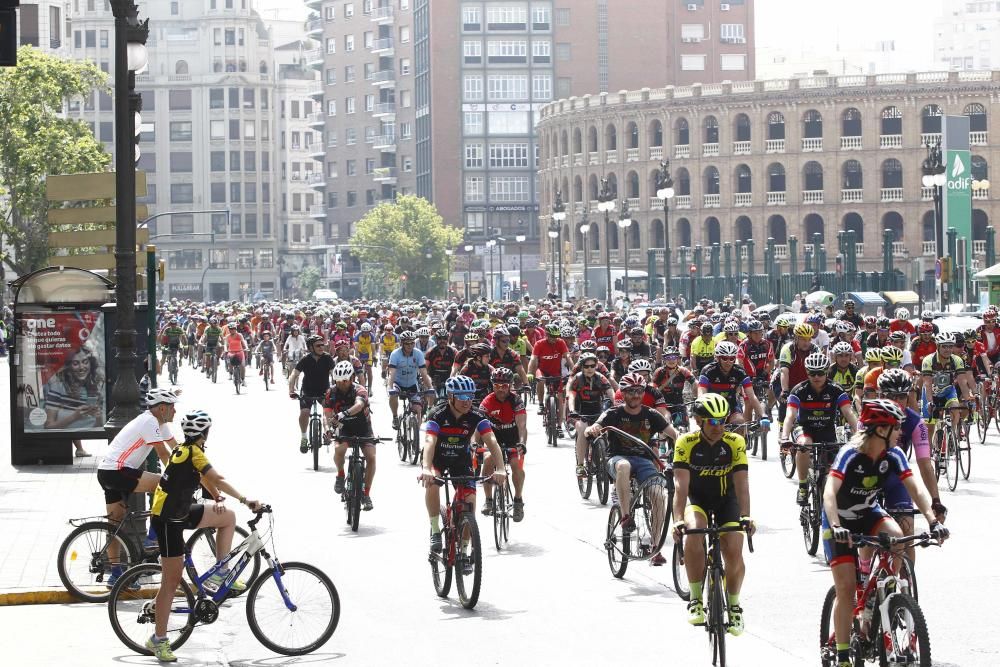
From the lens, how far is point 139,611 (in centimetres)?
1026

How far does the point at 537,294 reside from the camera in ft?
391

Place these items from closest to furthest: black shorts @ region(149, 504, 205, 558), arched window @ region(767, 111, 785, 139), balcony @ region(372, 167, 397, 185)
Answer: black shorts @ region(149, 504, 205, 558) < arched window @ region(767, 111, 785, 139) < balcony @ region(372, 167, 397, 185)

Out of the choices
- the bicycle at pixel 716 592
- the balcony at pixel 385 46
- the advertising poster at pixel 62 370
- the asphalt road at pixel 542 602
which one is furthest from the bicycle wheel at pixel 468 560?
the balcony at pixel 385 46

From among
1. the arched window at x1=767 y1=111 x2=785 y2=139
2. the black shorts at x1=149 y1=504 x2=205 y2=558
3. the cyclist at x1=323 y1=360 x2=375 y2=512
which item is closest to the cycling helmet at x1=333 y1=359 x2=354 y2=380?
the cyclist at x1=323 y1=360 x2=375 y2=512

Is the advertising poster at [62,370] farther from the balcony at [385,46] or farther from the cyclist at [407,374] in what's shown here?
the balcony at [385,46]

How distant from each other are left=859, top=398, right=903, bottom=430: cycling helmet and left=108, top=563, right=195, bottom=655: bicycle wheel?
13.6 feet

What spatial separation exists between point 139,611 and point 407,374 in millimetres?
12147

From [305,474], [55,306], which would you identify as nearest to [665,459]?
[305,474]

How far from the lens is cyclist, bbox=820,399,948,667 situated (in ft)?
28.2

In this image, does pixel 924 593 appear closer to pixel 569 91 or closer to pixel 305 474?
pixel 305 474

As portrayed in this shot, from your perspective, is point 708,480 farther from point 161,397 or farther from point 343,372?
point 343,372

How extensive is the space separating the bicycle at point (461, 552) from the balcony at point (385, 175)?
129 metres

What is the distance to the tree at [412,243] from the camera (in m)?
116

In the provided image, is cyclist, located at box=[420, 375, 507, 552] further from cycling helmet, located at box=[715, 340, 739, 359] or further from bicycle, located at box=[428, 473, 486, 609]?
cycling helmet, located at box=[715, 340, 739, 359]
